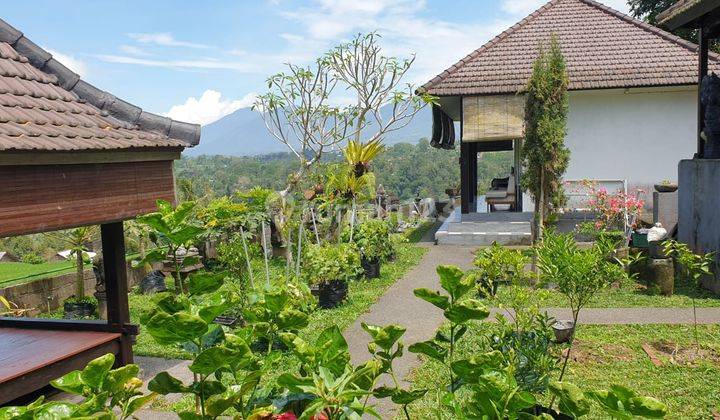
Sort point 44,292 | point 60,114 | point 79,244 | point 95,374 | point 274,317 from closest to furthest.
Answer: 1. point 95,374
2. point 274,317
3. point 60,114
4. point 79,244
5. point 44,292

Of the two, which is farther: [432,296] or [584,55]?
[584,55]

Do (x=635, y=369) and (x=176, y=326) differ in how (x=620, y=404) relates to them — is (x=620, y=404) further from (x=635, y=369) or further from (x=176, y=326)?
(x=635, y=369)

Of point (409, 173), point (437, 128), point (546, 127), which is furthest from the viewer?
point (409, 173)

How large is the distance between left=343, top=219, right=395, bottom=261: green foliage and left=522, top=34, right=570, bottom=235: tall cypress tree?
2805mm

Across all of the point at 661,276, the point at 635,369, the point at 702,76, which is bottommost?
the point at 635,369

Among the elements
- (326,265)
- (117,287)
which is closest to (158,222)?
(117,287)

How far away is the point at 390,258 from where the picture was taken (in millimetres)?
12750

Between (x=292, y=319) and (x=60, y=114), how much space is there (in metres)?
3.18

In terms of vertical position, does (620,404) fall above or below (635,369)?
above

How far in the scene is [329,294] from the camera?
8.85 m

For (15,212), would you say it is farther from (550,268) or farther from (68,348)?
(550,268)

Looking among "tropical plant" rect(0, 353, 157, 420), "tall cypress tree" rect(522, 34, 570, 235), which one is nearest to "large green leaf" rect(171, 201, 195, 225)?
"tropical plant" rect(0, 353, 157, 420)

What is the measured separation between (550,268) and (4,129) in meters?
3.62

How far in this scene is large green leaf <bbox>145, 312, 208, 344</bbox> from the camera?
1.35m
